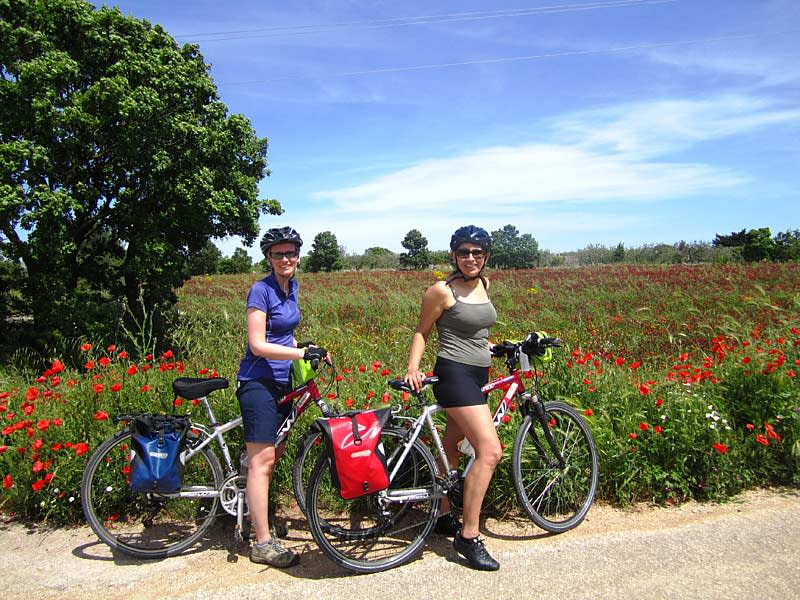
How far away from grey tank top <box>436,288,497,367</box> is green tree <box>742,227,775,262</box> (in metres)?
30.0

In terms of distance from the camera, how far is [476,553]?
3328mm

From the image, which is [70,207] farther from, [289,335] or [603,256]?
[603,256]

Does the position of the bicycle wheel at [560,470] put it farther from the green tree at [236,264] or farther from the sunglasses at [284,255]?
the green tree at [236,264]

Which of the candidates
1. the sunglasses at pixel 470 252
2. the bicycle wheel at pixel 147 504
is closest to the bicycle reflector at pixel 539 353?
the sunglasses at pixel 470 252

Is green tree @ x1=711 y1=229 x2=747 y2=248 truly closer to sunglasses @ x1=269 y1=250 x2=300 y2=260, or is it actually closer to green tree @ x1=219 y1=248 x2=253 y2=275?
green tree @ x1=219 y1=248 x2=253 y2=275

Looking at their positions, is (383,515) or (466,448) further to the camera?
(466,448)

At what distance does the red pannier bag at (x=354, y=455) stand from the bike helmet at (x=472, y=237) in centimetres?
126

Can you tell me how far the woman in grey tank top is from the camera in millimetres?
3389

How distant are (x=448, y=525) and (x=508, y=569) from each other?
0.57 m

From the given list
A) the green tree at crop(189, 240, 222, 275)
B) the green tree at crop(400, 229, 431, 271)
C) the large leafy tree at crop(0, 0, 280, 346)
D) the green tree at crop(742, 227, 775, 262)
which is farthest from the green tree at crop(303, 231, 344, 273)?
the green tree at crop(742, 227, 775, 262)

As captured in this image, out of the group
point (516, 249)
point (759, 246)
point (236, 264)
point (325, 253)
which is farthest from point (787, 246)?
point (236, 264)

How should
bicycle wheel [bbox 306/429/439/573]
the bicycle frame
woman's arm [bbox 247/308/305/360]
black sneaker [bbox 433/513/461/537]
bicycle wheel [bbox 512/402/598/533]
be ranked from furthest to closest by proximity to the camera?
1. bicycle wheel [bbox 512/402/598/533]
2. black sneaker [bbox 433/513/461/537]
3. the bicycle frame
4. bicycle wheel [bbox 306/429/439/573]
5. woman's arm [bbox 247/308/305/360]

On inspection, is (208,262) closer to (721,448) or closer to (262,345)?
(262,345)

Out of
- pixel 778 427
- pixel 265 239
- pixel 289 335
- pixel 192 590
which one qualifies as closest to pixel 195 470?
pixel 192 590
